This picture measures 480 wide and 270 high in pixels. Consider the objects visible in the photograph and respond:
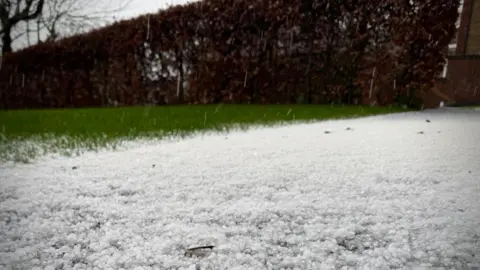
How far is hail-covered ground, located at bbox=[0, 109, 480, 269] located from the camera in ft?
2.51

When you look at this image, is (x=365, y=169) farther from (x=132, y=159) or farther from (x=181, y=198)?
(x=132, y=159)

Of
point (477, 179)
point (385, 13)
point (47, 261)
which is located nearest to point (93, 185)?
point (47, 261)

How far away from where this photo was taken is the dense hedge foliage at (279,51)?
17.0 feet

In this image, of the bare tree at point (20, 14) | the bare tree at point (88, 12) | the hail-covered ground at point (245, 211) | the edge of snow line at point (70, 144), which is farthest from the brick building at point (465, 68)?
the bare tree at point (88, 12)

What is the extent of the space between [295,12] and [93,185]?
5188mm

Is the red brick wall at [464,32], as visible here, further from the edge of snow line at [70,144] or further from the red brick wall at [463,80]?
the edge of snow line at [70,144]

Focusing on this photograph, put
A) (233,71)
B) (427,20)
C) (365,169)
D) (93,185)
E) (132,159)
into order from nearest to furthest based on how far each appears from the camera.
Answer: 1. (93,185)
2. (365,169)
3. (132,159)
4. (427,20)
5. (233,71)

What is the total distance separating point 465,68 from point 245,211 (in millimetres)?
12036

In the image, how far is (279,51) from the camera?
19.6 ft

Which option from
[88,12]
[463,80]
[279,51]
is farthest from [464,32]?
[88,12]

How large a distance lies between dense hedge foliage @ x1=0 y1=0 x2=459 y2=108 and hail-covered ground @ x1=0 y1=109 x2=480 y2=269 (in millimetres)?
3819

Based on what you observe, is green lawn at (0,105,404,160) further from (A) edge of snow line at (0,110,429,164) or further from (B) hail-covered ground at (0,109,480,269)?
(B) hail-covered ground at (0,109,480,269)

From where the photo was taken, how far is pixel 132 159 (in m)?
1.93

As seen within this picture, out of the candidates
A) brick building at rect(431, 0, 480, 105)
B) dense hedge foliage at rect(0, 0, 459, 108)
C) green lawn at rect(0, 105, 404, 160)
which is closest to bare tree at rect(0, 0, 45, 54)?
dense hedge foliage at rect(0, 0, 459, 108)
